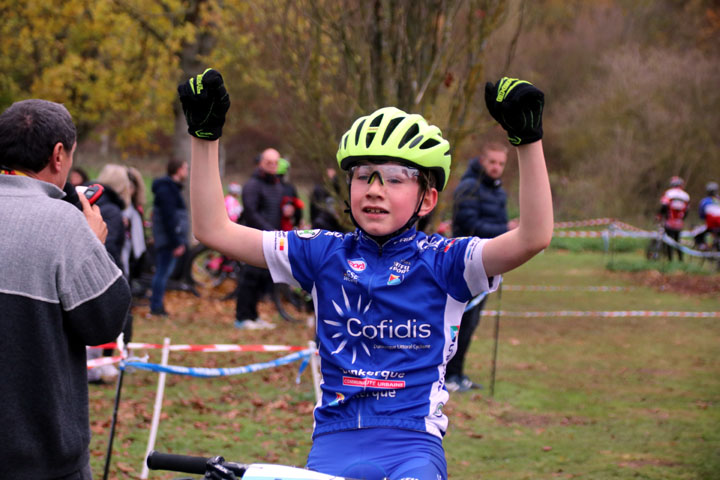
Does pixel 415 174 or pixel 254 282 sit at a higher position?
pixel 415 174

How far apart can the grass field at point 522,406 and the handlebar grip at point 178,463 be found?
4.27 metres

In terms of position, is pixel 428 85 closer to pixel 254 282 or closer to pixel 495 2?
pixel 495 2

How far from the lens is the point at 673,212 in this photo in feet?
72.6

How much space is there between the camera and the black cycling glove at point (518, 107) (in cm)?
257

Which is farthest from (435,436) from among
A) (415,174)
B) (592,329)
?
(592,329)

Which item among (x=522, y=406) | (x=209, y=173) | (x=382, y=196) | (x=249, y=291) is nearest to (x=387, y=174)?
(x=382, y=196)

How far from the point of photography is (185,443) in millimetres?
7008

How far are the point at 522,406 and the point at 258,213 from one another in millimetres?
5180

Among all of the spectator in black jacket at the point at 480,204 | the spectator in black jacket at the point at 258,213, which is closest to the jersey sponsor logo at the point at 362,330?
the spectator in black jacket at the point at 480,204

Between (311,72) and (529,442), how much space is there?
395cm

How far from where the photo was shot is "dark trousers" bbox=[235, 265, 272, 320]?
1188 cm

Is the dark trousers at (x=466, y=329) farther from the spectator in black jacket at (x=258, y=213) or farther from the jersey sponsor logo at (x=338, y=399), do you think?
the jersey sponsor logo at (x=338, y=399)

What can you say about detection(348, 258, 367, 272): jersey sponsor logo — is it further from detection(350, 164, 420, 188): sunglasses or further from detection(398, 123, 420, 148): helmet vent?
detection(398, 123, 420, 148): helmet vent

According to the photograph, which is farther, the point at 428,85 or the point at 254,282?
the point at 254,282
